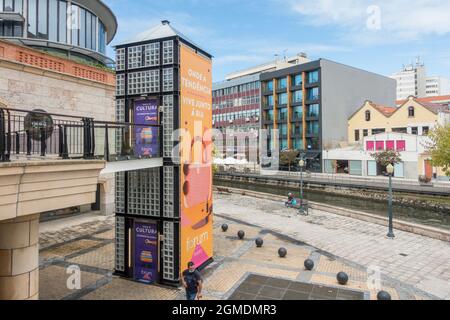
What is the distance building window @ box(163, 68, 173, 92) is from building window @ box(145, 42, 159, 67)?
0.51 metres

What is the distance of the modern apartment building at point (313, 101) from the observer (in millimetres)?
60062

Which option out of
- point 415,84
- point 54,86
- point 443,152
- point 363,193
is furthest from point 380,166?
point 415,84

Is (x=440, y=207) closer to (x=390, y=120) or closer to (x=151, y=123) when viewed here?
(x=390, y=120)

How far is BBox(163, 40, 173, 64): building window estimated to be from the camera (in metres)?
11.8

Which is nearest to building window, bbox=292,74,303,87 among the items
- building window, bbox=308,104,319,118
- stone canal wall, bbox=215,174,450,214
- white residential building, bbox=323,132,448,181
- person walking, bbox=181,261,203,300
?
building window, bbox=308,104,319,118

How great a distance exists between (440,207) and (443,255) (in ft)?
62.2

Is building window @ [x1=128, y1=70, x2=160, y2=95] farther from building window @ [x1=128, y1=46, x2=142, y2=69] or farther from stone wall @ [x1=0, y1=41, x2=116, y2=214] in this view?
stone wall @ [x1=0, y1=41, x2=116, y2=214]

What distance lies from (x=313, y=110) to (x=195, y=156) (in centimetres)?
5200

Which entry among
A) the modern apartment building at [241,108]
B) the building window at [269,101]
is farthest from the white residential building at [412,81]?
the building window at [269,101]

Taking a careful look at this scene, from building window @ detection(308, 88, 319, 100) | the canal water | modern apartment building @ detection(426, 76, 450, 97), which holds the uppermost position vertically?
modern apartment building @ detection(426, 76, 450, 97)

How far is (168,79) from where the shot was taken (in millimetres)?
11797

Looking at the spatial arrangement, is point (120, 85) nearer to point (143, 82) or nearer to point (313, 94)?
point (143, 82)
